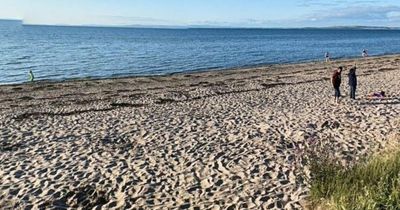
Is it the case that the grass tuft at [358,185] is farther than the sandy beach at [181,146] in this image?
No

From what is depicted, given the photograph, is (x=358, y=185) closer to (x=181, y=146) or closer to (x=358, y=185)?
(x=358, y=185)

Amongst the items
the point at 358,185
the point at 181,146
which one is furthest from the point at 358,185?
the point at 181,146

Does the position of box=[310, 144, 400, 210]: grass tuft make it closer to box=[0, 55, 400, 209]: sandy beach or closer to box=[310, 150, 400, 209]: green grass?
box=[310, 150, 400, 209]: green grass

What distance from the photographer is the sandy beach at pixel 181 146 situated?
9.50 metres

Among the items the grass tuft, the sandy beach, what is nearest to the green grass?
the grass tuft

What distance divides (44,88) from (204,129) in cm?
2040

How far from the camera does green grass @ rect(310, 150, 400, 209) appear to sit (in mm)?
6734

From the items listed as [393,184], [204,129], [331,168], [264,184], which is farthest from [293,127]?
[393,184]

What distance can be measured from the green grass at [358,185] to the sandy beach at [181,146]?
95 centimetres

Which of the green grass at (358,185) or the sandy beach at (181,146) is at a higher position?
the green grass at (358,185)

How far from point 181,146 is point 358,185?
6.29m

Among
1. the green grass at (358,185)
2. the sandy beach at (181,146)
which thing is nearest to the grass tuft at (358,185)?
the green grass at (358,185)

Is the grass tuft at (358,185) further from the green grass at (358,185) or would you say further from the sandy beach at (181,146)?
the sandy beach at (181,146)

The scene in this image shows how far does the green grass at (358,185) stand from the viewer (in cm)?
673
